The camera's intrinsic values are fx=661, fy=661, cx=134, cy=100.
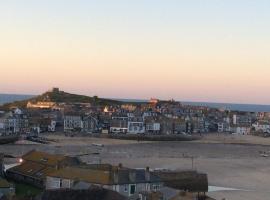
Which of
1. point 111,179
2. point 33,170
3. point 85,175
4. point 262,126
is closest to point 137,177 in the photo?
point 111,179

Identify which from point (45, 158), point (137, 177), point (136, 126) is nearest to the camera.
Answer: point (137, 177)

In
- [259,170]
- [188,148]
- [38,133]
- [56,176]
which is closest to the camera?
[56,176]

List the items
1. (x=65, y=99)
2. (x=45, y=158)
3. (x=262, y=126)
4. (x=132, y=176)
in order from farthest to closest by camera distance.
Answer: (x=65, y=99) < (x=262, y=126) < (x=45, y=158) < (x=132, y=176)

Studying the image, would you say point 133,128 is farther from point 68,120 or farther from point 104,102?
point 104,102

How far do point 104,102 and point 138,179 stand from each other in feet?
301

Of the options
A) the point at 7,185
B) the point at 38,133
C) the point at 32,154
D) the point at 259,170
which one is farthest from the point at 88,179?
the point at 38,133

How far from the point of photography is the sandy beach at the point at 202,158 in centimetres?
3394

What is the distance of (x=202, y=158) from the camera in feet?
167

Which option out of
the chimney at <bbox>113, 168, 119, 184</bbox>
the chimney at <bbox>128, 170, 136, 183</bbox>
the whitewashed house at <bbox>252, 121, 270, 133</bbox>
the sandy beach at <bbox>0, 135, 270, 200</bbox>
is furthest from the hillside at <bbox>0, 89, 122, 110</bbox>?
the chimney at <bbox>113, 168, 119, 184</bbox>

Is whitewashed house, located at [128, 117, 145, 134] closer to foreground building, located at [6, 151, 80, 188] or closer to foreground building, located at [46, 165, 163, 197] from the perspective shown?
foreground building, located at [6, 151, 80, 188]

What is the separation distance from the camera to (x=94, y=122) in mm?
85000

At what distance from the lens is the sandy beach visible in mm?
33938

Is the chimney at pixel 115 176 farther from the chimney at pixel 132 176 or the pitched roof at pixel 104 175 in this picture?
the chimney at pixel 132 176

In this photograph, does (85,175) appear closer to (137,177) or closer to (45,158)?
(137,177)
